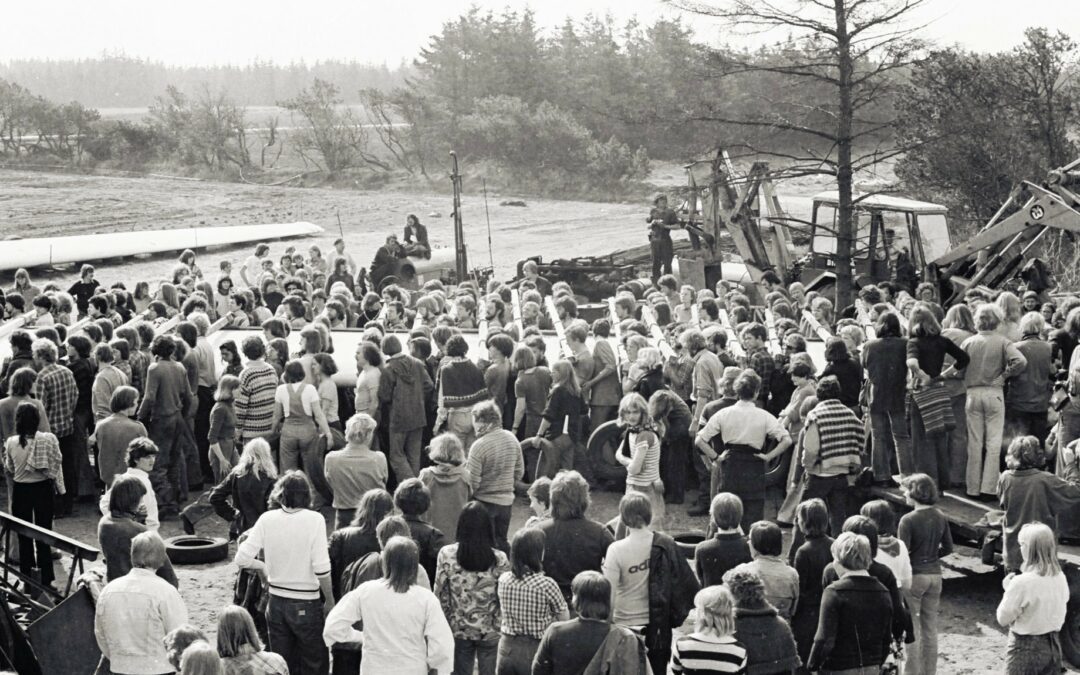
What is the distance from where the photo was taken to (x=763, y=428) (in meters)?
10.4

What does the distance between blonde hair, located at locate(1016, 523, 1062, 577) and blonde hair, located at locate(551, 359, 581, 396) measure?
5.20 m

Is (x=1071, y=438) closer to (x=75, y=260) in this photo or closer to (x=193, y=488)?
(x=193, y=488)

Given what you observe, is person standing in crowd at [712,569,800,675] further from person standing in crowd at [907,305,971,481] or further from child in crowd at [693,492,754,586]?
person standing in crowd at [907,305,971,481]

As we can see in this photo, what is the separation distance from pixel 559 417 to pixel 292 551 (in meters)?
4.81

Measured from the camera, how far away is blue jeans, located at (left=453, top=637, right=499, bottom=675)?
7.49m

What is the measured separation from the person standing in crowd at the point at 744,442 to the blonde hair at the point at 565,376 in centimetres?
173

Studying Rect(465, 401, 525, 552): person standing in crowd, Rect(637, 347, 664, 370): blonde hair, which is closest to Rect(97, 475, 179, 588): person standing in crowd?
Rect(465, 401, 525, 552): person standing in crowd

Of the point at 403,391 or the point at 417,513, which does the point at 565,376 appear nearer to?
the point at 403,391

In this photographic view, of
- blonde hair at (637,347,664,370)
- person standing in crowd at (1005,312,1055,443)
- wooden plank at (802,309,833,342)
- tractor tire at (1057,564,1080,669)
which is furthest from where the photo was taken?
wooden plank at (802,309,833,342)

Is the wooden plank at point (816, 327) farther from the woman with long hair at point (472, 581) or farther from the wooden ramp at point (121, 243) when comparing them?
the wooden ramp at point (121, 243)

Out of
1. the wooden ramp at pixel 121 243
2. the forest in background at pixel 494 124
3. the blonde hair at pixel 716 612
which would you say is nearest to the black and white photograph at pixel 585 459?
the blonde hair at pixel 716 612

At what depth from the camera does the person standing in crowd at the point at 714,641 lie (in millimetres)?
6324

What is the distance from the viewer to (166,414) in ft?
40.9

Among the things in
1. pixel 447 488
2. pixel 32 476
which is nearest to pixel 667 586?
pixel 447 488
